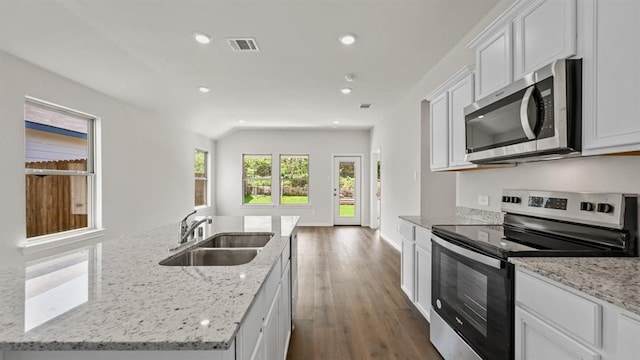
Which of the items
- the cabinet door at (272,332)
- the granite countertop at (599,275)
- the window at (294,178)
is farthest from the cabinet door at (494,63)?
the window at (294,178)

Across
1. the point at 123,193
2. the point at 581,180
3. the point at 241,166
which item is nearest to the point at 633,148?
the point at 581,180

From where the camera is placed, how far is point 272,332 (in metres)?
1.47

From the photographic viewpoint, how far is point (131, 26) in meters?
2.70

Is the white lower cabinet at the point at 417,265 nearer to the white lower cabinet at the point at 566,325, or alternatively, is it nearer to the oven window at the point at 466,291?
the oven window at the point at 466,291

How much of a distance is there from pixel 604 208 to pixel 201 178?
24.7 ft

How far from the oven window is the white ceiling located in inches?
79.6

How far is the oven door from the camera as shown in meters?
1.45

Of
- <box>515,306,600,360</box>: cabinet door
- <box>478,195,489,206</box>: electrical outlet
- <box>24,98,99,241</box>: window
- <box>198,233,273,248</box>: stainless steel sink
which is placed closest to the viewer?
<box>515,306,600,360</box>: cabinet door

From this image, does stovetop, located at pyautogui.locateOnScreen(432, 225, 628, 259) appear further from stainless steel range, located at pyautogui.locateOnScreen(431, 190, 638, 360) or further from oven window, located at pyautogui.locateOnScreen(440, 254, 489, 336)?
oven window, located at pyautogui.locateOnScreen(440, 254, 489, 336)

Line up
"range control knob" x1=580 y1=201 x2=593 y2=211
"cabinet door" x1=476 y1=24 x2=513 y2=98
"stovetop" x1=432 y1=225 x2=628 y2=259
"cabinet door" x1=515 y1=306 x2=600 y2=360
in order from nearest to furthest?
"cabinet door" x1=515 y1=306 x2=600 y2=360 → "stovetop" x1=432 y1=225 x2=628 y2=259 → "range control knob" x1=580 y1=201 x2=593 y2=211 → "cabinet door" x1=476 y1=24 x2=513 y2=98

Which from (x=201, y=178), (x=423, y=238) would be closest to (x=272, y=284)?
(x=423, y=238)

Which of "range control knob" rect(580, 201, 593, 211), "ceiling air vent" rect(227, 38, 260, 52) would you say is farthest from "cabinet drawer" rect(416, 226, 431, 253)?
"ceiling air vent" rect(227, 38, 260, 52)

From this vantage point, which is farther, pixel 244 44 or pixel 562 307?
pixel 244 44

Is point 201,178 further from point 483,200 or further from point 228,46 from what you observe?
point 483,200
